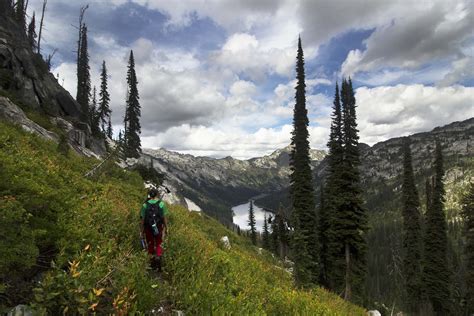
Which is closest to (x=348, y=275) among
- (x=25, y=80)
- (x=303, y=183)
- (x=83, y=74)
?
(x=303, y=183)

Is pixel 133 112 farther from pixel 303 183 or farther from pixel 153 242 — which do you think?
pixel 153 242

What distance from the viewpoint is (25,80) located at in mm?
31609

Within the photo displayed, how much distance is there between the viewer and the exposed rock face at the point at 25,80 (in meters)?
29.1

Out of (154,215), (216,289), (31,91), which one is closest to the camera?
(216,289)

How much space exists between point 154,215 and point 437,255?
4897 centimetres

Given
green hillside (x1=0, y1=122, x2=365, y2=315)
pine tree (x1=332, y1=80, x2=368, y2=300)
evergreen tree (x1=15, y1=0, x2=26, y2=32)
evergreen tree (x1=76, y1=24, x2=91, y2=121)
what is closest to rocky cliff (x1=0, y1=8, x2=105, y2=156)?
evergreen tree (x1=15, y1=0, x2=26, y2=32)

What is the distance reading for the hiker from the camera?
23.3 feet

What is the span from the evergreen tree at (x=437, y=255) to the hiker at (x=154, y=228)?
47453 millimetres

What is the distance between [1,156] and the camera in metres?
6.80

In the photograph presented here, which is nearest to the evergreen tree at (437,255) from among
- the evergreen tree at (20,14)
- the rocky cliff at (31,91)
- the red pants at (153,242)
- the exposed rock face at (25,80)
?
the rocky cliff at (31,91)

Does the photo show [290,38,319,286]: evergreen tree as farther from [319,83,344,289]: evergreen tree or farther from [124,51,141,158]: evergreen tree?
[124,51,141,158]: evergreen tree

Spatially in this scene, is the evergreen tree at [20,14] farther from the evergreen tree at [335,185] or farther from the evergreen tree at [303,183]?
the evergreen tree at [335,185]

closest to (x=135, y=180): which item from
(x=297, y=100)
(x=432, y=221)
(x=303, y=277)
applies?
(x=303, y=277)

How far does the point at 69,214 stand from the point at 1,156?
6.60 ft
